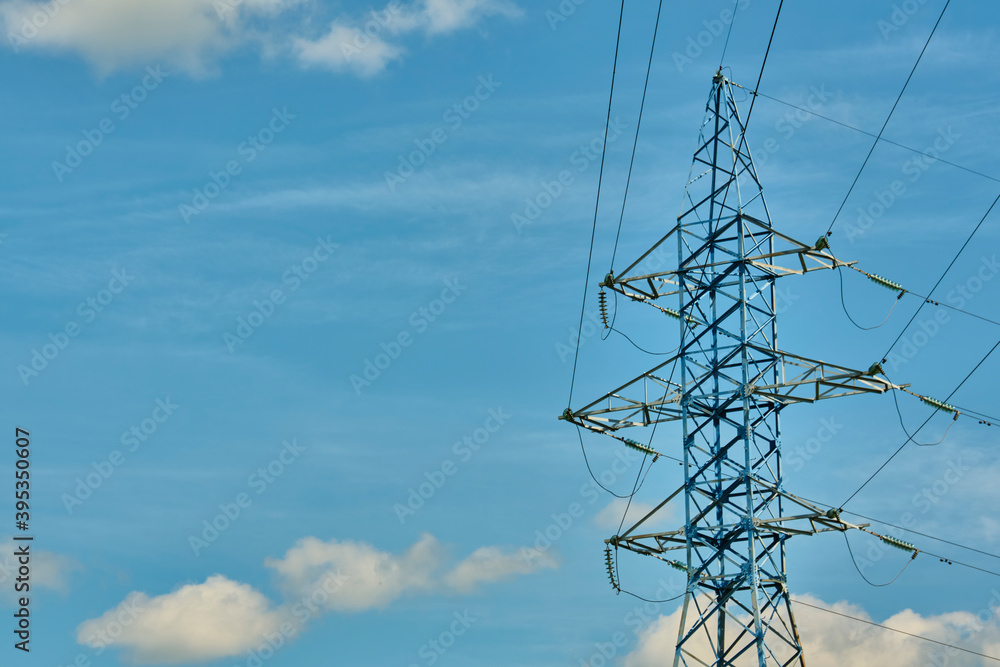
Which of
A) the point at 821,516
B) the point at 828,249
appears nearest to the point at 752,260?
the point at 828,249

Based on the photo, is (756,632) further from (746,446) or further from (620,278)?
(620,278)

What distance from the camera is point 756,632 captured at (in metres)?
50.6

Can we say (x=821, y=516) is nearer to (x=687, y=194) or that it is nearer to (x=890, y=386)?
(x=890, y=386)

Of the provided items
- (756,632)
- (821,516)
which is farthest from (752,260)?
(756,632)

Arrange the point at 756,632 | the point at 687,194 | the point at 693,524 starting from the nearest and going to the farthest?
1. the point at 756,632
2. the point at 693,524
3. the point at 687,194

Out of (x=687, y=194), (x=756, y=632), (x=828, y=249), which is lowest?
(x=756, y=632)

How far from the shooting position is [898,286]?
57.2 metres

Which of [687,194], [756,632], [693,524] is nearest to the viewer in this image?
[756,632]

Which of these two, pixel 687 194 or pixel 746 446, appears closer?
pixel 746 446

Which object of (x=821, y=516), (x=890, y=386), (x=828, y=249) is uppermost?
(x=828, y=249)

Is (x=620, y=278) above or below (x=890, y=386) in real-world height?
above

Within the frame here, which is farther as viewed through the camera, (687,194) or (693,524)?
(687,194)

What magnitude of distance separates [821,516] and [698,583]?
5.55 m

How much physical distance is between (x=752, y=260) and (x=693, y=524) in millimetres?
11113
